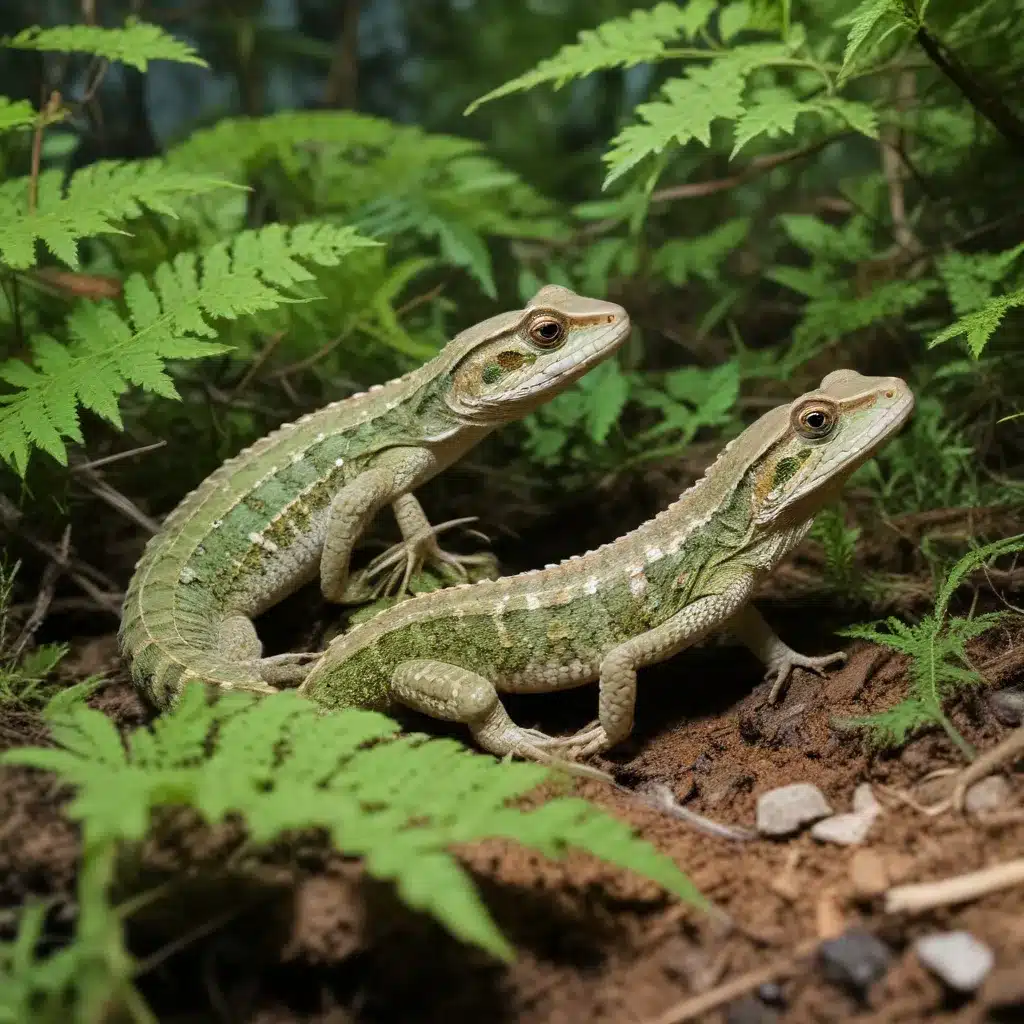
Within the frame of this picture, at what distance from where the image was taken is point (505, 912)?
10.3 feet

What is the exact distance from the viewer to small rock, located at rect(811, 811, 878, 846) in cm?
346

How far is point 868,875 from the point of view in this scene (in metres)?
3.14

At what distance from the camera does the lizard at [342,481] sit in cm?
504

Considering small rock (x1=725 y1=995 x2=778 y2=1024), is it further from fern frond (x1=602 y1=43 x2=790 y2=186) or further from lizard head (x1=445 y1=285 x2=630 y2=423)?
fern frond (x1=602 y1=43 x2=790 y2=186)

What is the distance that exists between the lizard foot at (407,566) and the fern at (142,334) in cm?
146

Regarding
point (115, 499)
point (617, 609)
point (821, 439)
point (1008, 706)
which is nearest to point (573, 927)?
point (617, 609)

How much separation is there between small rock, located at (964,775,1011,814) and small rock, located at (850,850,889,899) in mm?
415

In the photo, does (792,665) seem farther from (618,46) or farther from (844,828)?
(618,46)

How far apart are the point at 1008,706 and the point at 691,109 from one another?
305 centimetres

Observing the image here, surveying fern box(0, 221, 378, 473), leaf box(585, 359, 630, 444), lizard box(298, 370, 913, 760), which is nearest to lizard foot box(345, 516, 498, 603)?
lizard box(298, 370, 913, 760)

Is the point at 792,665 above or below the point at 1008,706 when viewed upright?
below

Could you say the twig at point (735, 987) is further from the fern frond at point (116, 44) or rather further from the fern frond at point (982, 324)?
the fern frond at point (116, 44)

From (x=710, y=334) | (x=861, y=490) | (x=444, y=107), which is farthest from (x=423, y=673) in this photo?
(x=444, y=107)

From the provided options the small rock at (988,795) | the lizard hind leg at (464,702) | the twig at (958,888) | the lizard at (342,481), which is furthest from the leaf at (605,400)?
the twig at (958,888)
